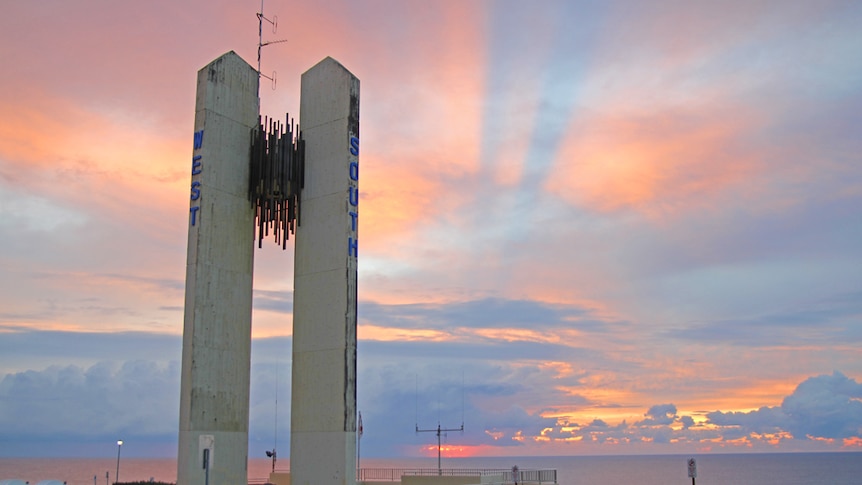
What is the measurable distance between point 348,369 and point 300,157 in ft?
28.7

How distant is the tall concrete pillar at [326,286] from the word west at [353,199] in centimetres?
4

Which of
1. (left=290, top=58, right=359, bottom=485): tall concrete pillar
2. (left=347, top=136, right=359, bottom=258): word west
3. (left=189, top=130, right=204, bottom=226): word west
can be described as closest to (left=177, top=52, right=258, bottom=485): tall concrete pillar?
(left=189, top=130, right=204, bottom=226): word west

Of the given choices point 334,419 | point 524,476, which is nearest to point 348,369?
point 334,419

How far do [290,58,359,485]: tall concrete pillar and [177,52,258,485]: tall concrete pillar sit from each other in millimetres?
2045

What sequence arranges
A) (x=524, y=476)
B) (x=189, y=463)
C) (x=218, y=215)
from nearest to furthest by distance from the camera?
(x=189, y=463) → (x=218, y=215) → (x=524, y=476)

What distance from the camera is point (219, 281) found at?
32.1 m

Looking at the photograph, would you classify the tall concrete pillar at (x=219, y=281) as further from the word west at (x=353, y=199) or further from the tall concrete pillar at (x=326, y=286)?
the word west at (x=353, y=199)

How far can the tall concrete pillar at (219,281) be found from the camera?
30.7 meters

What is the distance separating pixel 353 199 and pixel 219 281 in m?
5.92

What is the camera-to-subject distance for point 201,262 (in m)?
31.7

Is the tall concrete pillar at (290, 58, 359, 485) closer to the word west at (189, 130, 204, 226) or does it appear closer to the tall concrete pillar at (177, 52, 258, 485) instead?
the tall concrete pillar at (177, 52, 258, 485)

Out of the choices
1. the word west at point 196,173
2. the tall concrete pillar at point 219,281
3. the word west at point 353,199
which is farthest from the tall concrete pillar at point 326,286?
the word west at point 196,173

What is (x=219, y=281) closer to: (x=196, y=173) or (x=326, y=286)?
(x=326, y=286)

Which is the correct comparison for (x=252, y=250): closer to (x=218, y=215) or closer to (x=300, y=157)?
(x=218, y=215)
